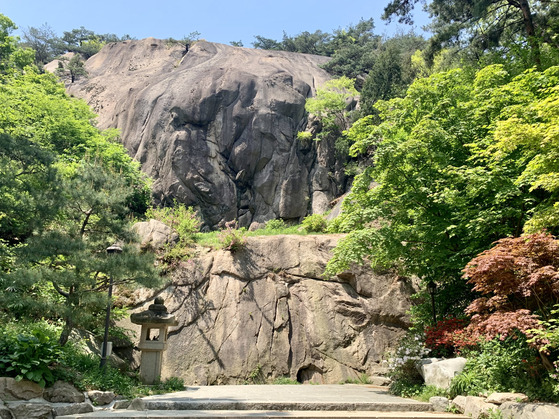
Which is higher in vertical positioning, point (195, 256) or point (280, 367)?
point (195, 256)

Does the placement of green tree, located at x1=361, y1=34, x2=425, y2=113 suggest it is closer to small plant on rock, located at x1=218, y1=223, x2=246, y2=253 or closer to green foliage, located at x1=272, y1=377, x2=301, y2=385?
small plant on rock, located at x1=218, y1=223, x2=246, y2=253

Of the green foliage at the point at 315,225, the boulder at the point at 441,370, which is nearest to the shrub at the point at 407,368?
the boulder at the point at 441,370

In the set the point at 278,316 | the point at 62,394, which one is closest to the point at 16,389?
the point at 62,394

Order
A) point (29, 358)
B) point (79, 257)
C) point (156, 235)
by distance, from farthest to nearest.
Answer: point (156, 235)
point (79, 257)
point (29, 358)

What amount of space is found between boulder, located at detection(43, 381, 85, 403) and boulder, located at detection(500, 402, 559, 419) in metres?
7.15

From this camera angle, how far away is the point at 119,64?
37781 mm

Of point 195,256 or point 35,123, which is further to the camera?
point 35,123

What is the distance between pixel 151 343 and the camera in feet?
34.8

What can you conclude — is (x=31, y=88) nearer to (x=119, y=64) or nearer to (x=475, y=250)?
(x=119, y=64)

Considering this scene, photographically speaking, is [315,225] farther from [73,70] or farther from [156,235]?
[73,70]

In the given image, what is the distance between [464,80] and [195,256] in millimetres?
10628

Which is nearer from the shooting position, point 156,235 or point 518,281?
point 518,281

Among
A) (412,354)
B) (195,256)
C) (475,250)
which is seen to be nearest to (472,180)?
(475,250)

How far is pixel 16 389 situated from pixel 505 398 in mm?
7989
